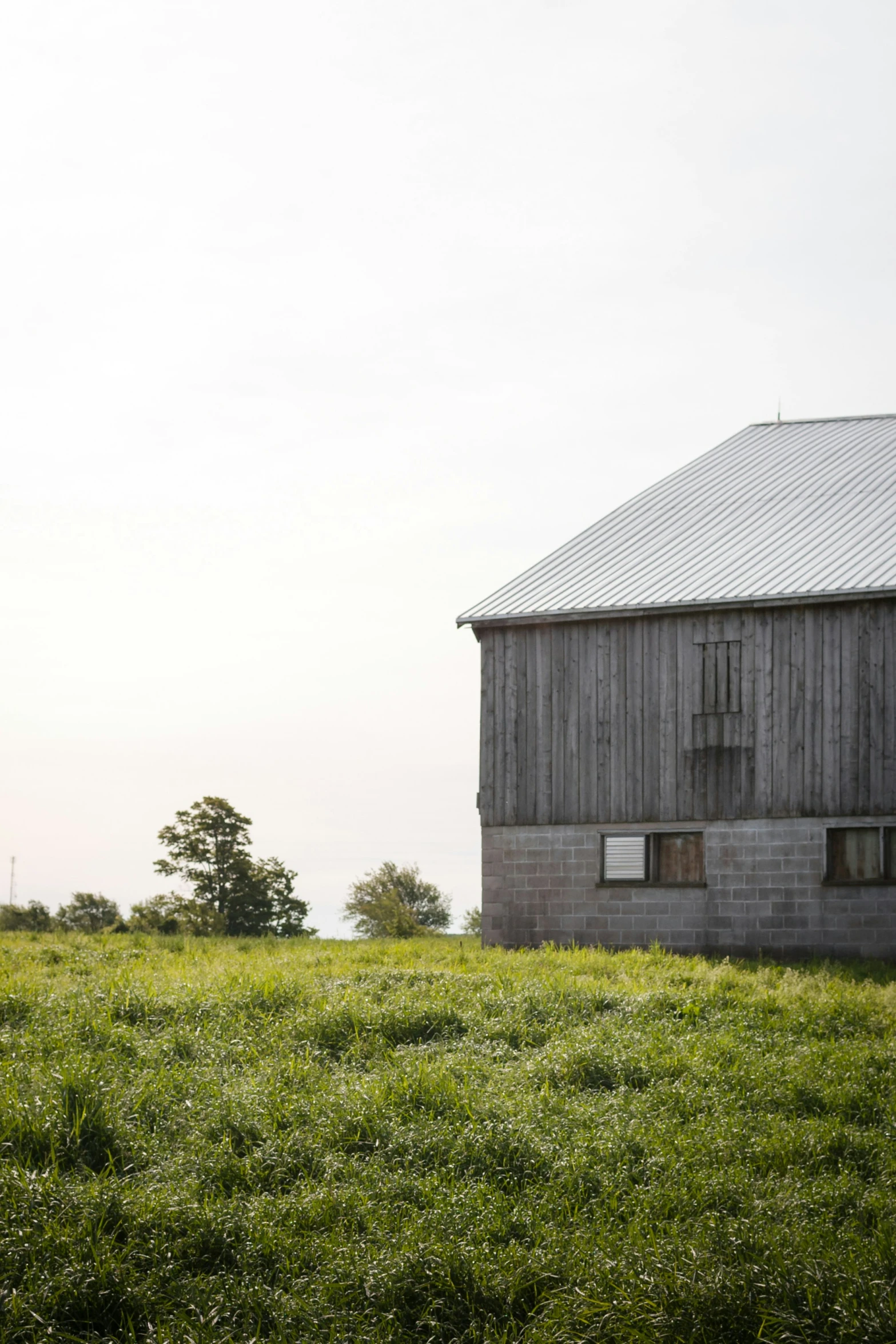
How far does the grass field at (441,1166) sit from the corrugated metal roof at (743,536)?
904 centimetres

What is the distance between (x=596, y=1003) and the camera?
37.2 feet

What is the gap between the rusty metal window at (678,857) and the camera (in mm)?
19109

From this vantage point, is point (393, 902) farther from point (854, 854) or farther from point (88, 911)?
point (854, 854)

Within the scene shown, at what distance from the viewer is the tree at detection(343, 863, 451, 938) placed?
36.8m

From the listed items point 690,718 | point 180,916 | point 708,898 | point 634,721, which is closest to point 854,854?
point 708,898

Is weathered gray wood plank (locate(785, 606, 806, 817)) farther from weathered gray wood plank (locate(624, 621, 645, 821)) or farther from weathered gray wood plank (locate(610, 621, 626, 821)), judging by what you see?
weathered gray wood plank (locate(610, 621, 626, 821))

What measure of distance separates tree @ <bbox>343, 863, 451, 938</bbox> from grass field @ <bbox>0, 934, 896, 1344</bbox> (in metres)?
23.0

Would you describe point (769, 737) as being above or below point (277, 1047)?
above

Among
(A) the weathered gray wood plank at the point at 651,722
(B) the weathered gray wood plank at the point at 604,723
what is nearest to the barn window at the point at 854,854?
(A) the weathered gray wood plank at the point at 651,722

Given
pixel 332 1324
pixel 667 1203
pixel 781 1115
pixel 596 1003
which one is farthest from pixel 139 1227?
pixel 596 1003

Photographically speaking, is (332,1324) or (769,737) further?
(769,737)

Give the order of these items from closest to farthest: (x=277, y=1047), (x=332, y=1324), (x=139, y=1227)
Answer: (x=332, y=1324)
(x=139, y=1227)
(x=277, y=1047)

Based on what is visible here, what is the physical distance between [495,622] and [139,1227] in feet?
48.8

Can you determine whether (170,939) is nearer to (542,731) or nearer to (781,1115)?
(542,731)
